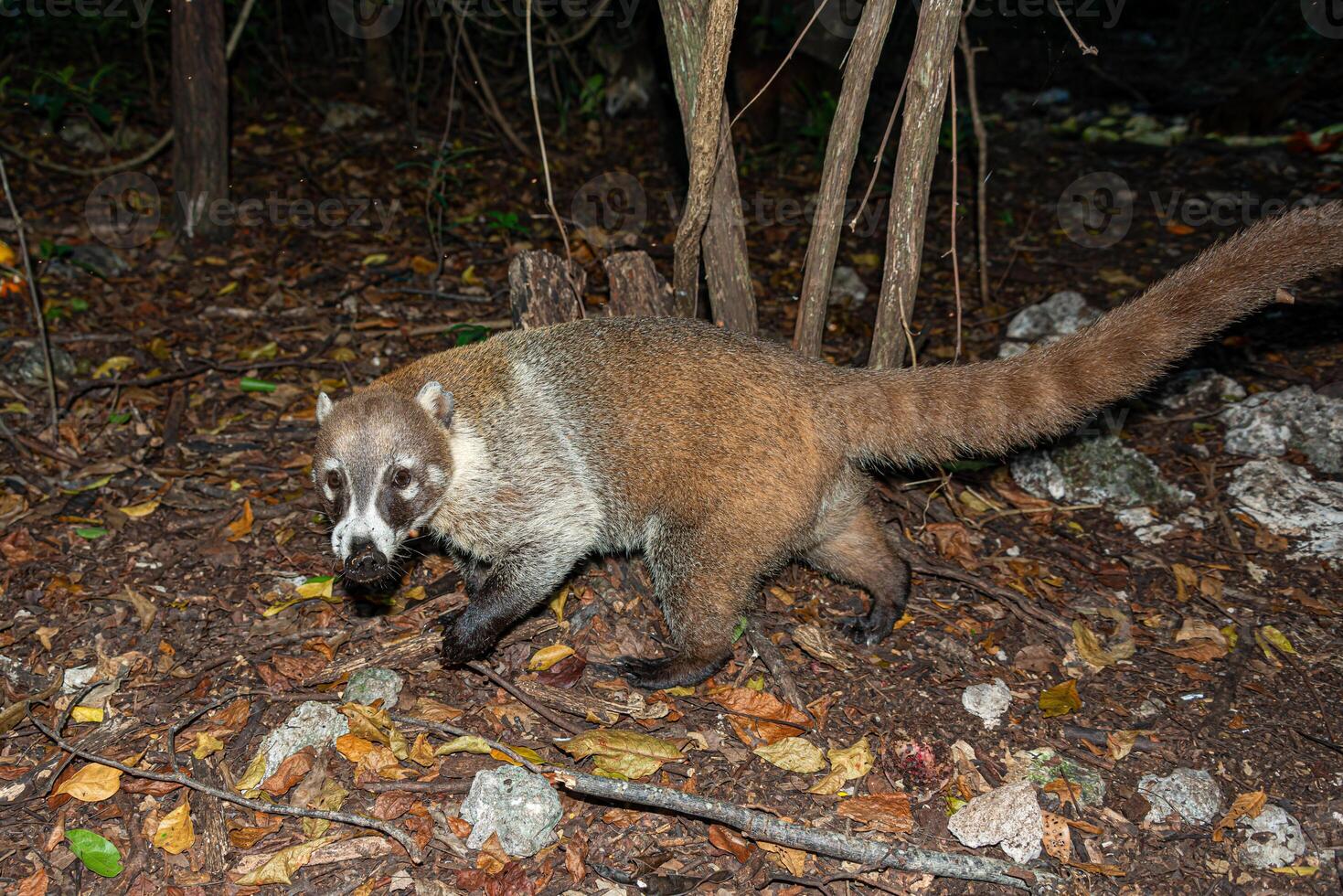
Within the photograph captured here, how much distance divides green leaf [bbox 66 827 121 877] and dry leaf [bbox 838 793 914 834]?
261cm

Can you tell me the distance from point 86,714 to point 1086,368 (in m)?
4.31

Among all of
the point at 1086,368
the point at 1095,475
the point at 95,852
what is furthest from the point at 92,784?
the point at 1095,475

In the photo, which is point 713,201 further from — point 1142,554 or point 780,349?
point 1142,554

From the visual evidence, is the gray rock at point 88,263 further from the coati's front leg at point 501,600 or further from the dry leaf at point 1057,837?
the dry leaf at point 1057,837

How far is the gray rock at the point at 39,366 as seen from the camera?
19.9 ft

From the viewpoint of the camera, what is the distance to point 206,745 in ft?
13.2

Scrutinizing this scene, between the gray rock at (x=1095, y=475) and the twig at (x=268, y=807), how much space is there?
369 centimetres

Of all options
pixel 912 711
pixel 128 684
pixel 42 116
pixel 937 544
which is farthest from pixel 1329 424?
pixel 42 116

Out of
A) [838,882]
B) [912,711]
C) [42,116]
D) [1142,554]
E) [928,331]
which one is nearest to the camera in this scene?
[838,882]

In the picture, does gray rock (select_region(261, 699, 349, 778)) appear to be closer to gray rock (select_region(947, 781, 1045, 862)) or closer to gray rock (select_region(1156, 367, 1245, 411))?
gray rock (select_region(947, 781, 1045, 862))

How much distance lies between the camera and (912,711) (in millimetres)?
4277

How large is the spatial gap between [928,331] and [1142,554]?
2.08m

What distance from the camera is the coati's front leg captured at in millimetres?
4336

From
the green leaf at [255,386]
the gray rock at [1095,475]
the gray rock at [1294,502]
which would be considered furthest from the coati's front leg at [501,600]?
the gray rock at [1294,502]
